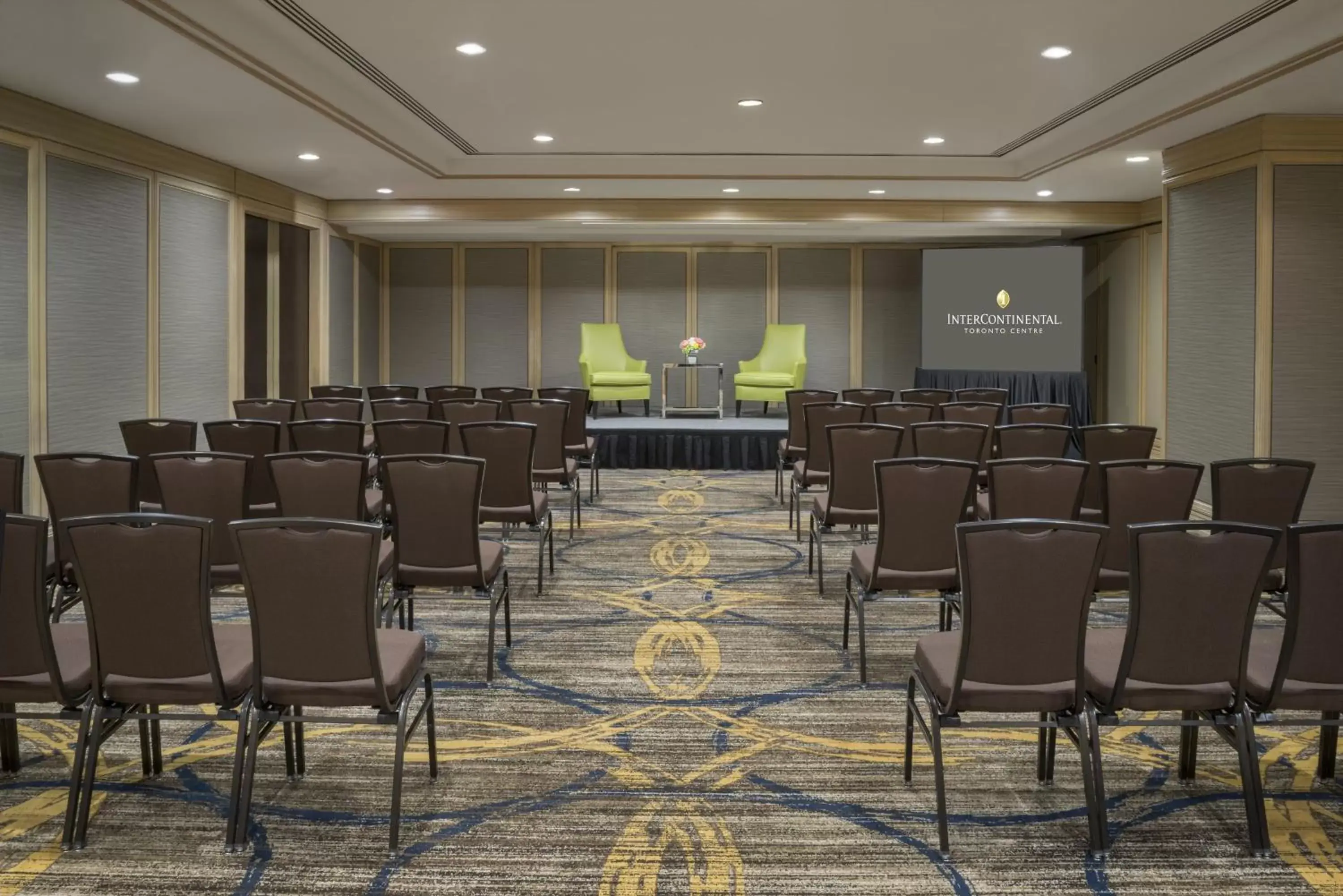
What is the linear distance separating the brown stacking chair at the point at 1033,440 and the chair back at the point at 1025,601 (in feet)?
10.4

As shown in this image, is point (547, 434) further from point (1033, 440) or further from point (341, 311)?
point (341, 311)

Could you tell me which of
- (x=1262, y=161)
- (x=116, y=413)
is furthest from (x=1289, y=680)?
(x=116, y=413)

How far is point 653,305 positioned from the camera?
15.3 metres

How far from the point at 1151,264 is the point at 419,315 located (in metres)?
9.56

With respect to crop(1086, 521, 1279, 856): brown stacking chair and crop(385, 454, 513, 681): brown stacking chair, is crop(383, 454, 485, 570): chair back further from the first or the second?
crop(1086, 521, 1279, 856): brown stacking chair

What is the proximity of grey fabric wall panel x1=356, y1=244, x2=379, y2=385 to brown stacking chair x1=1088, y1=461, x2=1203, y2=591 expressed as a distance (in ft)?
37.8

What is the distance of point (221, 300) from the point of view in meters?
10.1

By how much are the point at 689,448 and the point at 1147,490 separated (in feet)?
24.3

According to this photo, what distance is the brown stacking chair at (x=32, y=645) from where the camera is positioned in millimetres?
2930

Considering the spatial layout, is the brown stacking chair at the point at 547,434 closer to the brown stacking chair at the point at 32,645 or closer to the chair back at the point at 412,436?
the chair back at the point at 412,436

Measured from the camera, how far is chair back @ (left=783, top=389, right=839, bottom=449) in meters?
8.44

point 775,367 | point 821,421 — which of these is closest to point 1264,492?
point 821,421

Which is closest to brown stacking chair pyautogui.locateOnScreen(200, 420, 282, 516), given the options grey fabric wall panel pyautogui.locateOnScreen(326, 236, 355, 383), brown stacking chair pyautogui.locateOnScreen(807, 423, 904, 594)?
brown stacking chair pyautogui.locateOnScreen(807, 423, 904, 594)

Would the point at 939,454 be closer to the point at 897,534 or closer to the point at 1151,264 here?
the point at 897,534
